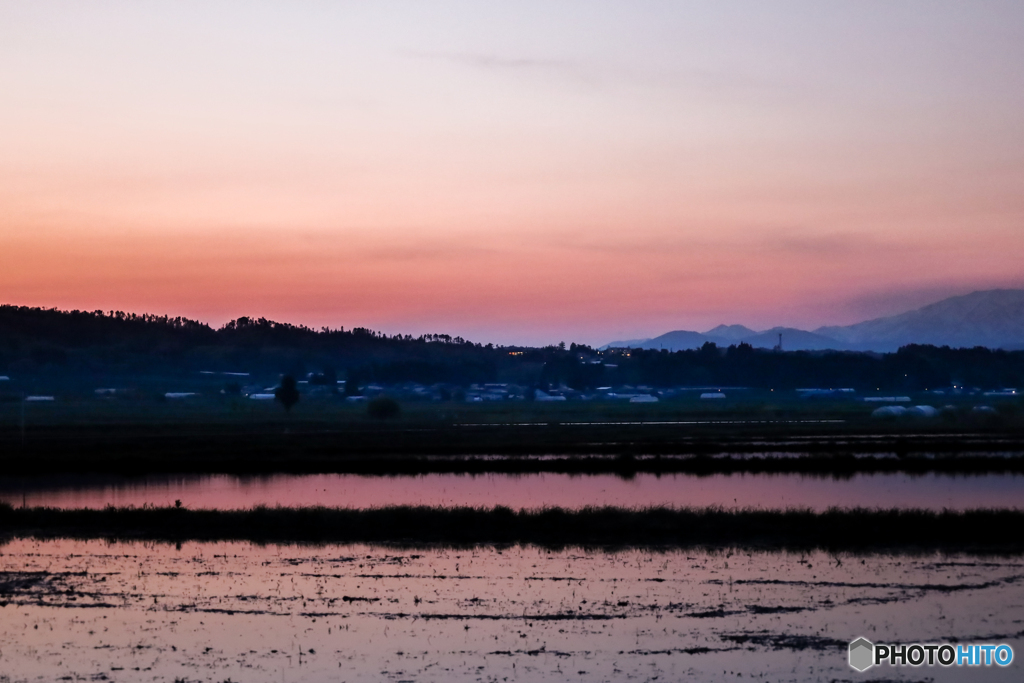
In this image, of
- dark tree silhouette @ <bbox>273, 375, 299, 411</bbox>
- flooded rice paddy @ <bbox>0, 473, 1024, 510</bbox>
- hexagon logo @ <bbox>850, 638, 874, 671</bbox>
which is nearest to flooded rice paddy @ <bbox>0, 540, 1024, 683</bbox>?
hexagon logo @ <bbox>850, 638, 874, 671</bbox>

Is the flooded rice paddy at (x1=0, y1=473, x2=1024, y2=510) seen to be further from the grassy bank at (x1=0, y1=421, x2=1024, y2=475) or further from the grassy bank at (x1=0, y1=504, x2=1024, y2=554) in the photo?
the grassy bank at (x1=0, y1=504, x2=1024, y2=554)

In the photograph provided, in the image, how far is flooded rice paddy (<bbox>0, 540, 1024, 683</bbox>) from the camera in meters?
13.3

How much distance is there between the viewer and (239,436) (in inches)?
2532

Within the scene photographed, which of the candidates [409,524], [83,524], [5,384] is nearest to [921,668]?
[409,524]

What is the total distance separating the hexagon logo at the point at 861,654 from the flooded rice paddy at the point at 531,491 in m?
13.8

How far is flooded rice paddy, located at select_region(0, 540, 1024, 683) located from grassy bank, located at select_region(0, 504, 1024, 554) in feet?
4.95

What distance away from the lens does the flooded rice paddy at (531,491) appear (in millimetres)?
30281

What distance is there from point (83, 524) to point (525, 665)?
18.3m

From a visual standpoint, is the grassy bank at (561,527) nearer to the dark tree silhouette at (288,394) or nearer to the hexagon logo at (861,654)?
the hexagon logo at (861,654)

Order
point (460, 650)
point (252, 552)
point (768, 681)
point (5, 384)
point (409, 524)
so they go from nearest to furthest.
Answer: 1. point (768, 681)
2. point (460, 650)
3. point (252, 552)
4. point (409, 524)
5. point (5, 384)

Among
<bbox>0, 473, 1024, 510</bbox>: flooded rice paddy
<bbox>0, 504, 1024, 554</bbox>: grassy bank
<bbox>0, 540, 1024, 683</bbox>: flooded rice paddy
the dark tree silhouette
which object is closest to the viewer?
<bbox>0, 540, 1024, 683</bbox>: flooded rice paddy

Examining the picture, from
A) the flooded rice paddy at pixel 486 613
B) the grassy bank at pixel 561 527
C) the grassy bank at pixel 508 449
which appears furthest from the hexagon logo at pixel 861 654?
the grassy bank at pixel 508 449

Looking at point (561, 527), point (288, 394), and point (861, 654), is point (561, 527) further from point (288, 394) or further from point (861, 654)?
point (288, 394)

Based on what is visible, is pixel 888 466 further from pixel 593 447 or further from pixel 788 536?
pixel 788 536
